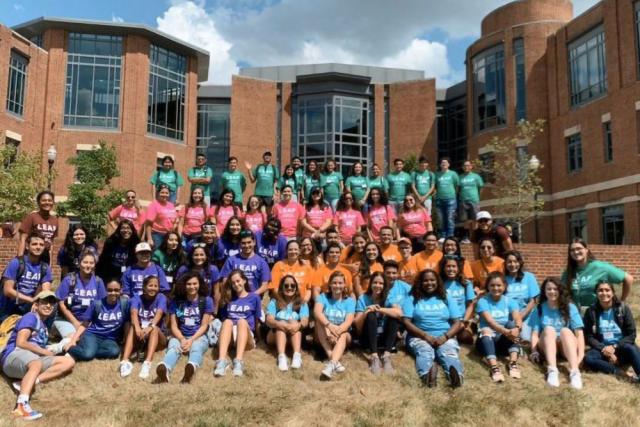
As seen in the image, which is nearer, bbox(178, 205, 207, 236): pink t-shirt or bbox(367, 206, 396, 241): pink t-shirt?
bbox(178, 205, 207, 236): pink t-shirt

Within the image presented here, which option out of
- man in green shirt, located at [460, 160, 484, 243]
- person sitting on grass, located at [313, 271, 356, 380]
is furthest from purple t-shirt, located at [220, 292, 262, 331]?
man in green shirt, located at [460, 160, 484, 243]

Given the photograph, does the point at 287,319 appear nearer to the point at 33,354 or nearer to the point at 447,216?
the point at 33,354

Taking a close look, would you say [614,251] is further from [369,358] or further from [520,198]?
[369,358]

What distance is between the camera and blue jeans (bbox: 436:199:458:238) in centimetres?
1195

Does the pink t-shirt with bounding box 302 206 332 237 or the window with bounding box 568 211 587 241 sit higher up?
the window with bounding box 568 211 587 241

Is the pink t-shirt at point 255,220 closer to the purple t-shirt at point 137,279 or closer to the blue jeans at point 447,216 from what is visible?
the purple t-shirt at point 137,279

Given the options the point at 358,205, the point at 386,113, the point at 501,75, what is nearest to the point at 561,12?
the point at 501,75

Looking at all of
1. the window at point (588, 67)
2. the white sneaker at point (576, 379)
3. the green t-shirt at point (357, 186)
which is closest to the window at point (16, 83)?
the green t-shirt at point (357, 186)

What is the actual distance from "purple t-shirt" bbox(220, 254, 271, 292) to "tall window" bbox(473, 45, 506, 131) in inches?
948

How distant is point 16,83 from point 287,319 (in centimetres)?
2431

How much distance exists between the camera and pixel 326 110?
117 ft

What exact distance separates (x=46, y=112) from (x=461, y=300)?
85.7 feet

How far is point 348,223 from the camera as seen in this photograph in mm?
10508

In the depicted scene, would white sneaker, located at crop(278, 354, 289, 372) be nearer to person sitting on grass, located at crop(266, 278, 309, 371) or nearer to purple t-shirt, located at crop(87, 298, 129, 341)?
person sitting on grass, located at crop(266, 278, 309, 371)
